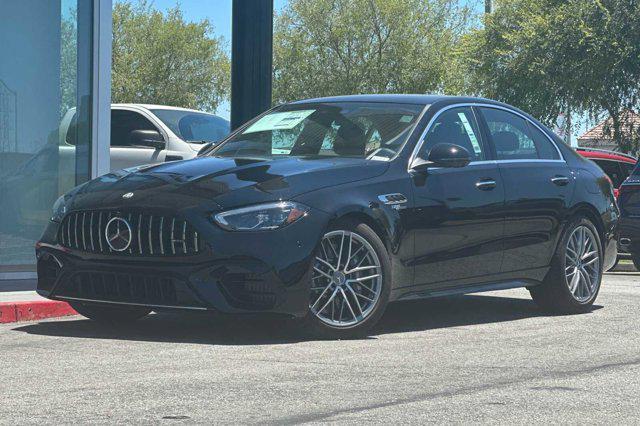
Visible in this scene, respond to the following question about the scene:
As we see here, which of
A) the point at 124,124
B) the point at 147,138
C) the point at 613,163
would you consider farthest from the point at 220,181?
the point at 613,163

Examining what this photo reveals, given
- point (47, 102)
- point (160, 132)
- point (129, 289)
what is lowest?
point (129, 289)

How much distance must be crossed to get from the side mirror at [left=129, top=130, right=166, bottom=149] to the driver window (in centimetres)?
449

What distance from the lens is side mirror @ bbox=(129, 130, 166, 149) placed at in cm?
1275

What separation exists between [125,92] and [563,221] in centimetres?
5747

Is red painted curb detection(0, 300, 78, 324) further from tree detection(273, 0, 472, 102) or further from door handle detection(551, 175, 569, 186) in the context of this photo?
tree detection(273, 0, 472, 102)

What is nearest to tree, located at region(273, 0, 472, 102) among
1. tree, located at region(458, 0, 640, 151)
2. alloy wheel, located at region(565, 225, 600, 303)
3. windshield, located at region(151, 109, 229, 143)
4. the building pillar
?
tree, located at region(458, 0, 640, 151)

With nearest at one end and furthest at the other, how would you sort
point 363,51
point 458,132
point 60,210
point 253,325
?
point 60,210 → point 253,325 → point 458,132 → point 363,51

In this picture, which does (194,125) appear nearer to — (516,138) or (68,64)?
(68,64)

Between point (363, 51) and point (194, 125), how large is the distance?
4588cm

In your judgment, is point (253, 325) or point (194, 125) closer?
point (253, 325)

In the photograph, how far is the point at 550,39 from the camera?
36062 mm

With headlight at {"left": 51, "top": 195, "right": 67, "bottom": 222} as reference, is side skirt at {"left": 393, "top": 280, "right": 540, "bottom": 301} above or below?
below

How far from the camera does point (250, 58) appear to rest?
39.3 ft

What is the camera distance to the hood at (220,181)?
24.6 ft
